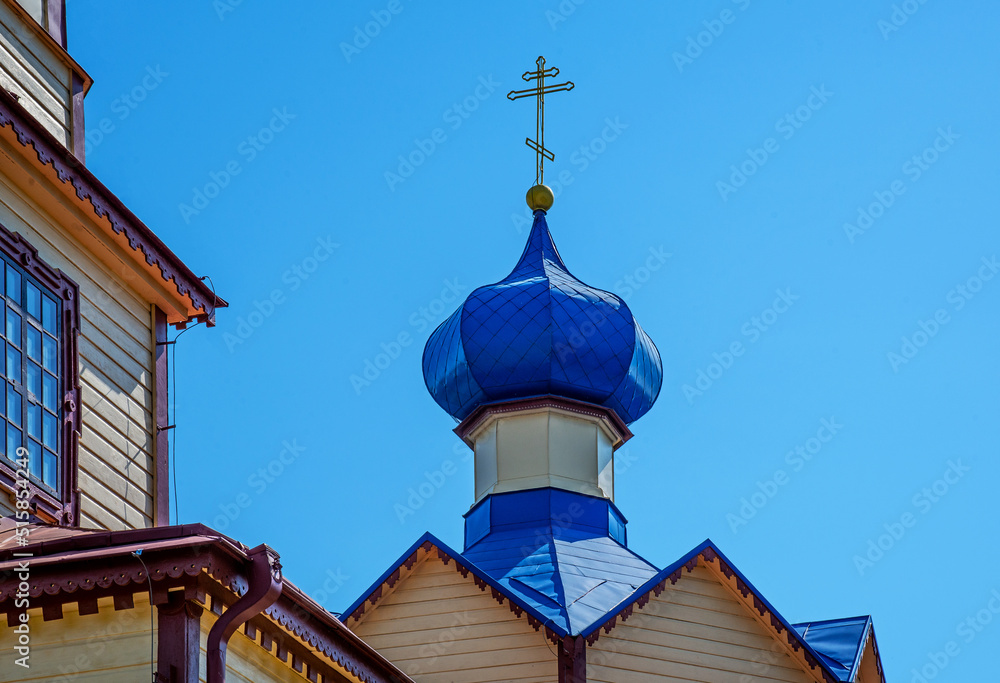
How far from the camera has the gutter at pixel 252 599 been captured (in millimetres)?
7855

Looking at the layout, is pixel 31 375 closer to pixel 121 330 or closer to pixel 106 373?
pixel 106 373

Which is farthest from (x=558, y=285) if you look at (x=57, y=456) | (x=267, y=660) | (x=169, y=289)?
(x=267, y=660)

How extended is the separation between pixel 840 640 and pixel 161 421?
8291 millimetres

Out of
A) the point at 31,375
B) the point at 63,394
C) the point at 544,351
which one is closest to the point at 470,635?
the point at 544,351

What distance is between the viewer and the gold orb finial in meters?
22.0

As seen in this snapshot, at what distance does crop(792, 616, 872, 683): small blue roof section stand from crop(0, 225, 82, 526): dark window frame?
8444 mm

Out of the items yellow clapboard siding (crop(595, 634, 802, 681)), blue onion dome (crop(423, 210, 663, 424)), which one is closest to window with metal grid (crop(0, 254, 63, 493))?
yellow clapboard siding (crop(595, 634, 802, 681))

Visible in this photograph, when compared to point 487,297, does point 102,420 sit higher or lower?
lower

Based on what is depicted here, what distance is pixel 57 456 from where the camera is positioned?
10453 millimetres

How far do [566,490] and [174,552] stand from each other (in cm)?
1140

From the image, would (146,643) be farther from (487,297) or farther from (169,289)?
(487,297)

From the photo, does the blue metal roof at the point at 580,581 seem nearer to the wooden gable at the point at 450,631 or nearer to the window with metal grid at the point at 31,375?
the wooden gable at the point at 450,631

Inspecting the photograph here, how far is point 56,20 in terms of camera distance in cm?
1224

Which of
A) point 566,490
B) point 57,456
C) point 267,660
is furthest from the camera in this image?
point 566,490
